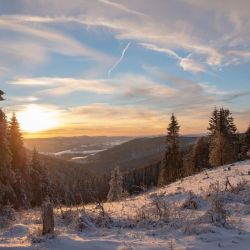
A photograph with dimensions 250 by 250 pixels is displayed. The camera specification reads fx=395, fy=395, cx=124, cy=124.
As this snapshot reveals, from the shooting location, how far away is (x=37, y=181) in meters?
47.7

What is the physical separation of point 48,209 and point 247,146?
6314 cm

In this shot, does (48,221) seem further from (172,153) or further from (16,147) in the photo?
(172,153)

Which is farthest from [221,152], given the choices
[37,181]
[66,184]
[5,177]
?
[5,177]

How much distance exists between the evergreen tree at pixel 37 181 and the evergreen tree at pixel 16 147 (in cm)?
311

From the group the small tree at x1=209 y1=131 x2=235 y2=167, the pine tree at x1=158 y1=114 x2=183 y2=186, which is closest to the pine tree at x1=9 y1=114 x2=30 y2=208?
the pine tree at x1=158 y1=114 x2=183 y2=186

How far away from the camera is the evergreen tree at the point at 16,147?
141 ft

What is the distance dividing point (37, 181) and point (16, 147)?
5.55m

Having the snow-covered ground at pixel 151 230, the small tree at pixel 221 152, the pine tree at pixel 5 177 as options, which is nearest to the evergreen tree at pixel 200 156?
the small tree at pixel 221 152

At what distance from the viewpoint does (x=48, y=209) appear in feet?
35.8

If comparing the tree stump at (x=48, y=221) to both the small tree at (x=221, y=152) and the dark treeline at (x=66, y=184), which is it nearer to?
the dark treeline at (x=66, y=184)

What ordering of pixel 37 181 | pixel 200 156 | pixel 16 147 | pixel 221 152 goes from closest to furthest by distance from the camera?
pixel 16 147 → pixel 37 181 → pixel 221 152 → pixel 200 156

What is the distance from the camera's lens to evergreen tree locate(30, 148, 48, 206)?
153 ft

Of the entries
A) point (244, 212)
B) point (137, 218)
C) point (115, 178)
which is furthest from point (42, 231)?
point (115, 178)

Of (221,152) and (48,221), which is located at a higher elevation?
(221,152)
